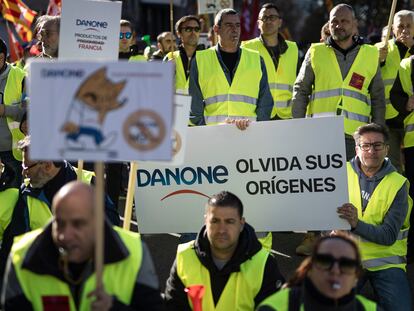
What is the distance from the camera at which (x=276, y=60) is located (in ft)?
29.8

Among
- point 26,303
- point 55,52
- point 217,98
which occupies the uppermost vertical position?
point 55,52

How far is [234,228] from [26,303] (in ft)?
4.22

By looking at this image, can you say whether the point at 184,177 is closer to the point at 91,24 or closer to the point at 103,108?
the point at 91,24

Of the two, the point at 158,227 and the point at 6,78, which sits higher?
the point at 6,78

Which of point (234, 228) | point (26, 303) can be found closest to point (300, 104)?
point (234, 228)

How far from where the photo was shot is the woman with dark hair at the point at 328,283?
4.31m

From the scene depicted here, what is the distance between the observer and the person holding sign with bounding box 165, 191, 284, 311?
5.21 meters

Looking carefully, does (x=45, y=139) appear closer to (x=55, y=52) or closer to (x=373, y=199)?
(x=373, y=199)

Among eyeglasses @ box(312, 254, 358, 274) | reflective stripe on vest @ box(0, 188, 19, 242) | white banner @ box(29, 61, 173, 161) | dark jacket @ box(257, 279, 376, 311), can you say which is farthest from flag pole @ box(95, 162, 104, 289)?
reflective stripe on vest @ box(0, 188, 19, 242)

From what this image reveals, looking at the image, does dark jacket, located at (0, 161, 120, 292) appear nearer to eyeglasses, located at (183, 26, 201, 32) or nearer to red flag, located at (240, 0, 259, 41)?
eyeglasses, located at (183, 26, 201, 32)

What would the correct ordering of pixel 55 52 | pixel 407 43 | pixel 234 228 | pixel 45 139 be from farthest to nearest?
pixel 407 43
pixel 55 52
pixel 234 228
pixel 45 139

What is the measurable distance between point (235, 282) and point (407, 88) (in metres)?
3.51

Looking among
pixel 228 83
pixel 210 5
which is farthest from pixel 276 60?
pixel 210 5

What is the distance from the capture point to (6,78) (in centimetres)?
768
